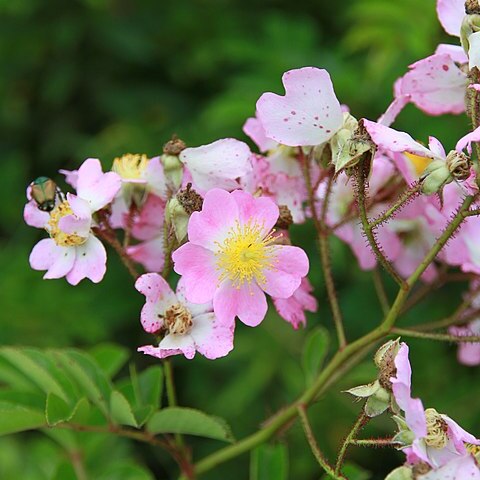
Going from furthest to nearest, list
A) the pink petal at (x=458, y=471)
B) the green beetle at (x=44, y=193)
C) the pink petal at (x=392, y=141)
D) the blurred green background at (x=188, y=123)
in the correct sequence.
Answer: the blurred green background at (x=188, y=123) → the green beetle at (x=44, y=193) → the pink petal at (x=392, y=141) → the pink petal at (x=458, y=471)

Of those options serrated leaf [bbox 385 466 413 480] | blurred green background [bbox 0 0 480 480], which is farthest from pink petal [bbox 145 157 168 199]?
blurred green background [bbox 0 0 480 480]

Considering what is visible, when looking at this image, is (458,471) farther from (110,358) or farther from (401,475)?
(110,358)

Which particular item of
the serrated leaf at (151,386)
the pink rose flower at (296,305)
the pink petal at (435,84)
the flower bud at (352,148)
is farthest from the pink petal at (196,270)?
the pink petal at (435,84)

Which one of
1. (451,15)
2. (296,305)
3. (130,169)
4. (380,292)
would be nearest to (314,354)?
(380,292)

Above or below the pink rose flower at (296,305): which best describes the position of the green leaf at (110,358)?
below

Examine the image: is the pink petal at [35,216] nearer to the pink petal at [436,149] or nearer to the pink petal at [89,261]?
the pink petal at [89,261]

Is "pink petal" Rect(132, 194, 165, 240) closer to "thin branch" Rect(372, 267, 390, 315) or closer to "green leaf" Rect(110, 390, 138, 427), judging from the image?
"green leaf" Rect(110, 390, 138, 427)

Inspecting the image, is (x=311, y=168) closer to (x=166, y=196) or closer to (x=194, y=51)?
(x=166, y=196)
